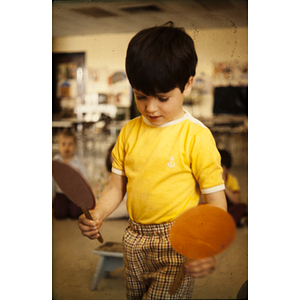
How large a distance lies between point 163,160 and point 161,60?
228 mm

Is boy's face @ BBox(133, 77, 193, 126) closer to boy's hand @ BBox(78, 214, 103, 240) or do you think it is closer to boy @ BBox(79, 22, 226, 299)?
boy @ BBox(79, 22, 226, 299)

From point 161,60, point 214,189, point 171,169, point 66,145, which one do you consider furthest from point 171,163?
point 66,145

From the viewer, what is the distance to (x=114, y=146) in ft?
3.41

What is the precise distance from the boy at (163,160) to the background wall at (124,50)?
2.0 inches

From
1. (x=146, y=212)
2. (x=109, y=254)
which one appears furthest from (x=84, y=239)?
(x=146, y=212)

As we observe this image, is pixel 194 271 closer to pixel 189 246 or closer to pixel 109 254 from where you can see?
pixel 189 246

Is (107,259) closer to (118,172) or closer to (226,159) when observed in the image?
(118,172)

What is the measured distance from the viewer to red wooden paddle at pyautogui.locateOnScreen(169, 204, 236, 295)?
2.95 feet

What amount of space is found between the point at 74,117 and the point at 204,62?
386 millimetres

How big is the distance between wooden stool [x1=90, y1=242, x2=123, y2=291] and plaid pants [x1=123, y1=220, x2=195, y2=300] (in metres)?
0.03

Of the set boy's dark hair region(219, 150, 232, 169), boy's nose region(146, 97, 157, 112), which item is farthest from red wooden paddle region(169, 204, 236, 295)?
boy's nose region(146, 97, 157, 112)

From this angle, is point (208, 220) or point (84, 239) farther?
point (84, 239)

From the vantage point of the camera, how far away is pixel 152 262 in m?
0.95

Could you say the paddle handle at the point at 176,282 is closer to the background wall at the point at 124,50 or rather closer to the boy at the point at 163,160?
the boy at the point at 163,160
